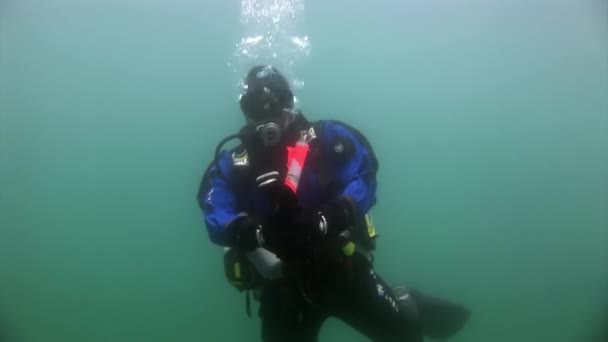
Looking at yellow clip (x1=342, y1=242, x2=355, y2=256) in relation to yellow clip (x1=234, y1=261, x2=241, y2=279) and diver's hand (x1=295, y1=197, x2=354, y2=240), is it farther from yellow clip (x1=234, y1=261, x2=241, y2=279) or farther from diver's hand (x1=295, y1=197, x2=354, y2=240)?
yellow clip (x1=234, y1=261, x2=241, y2=279)

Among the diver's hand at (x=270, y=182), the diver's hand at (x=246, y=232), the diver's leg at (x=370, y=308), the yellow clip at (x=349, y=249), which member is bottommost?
the diver's leg at (x=370, y=308)

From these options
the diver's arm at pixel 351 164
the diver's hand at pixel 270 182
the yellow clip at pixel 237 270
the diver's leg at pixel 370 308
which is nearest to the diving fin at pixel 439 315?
the diver's leg at pixel 370 308

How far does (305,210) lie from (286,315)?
1096mm

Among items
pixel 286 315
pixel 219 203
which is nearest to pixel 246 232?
pixel 219 203

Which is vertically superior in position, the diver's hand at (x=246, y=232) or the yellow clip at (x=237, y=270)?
the diver's hand at (x=246, y=232)

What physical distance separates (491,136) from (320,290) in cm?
5616

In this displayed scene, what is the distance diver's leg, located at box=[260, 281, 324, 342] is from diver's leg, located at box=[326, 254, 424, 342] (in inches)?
8.6

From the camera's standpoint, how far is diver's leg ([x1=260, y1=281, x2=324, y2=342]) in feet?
11.4

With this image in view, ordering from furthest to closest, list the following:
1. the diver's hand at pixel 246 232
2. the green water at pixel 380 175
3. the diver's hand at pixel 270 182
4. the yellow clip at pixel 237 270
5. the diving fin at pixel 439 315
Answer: the green water at pixel 380 175, the diving fin at pixel 439 315, the yellow clip at pixel 237 270, the diver's hand at pixel 246 232, the diver's hand at pixel 270 182

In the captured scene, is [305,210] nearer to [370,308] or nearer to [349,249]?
[349,249]

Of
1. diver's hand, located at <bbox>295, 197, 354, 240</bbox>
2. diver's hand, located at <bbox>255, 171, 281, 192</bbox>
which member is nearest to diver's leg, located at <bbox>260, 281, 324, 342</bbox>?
diver's hand, located at <bbox>295, 197, 354, 240</bbox>

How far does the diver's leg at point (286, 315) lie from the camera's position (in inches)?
136

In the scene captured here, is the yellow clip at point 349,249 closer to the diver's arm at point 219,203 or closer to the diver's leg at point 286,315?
the diver's leg at point 286,315

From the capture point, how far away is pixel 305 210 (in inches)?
118
